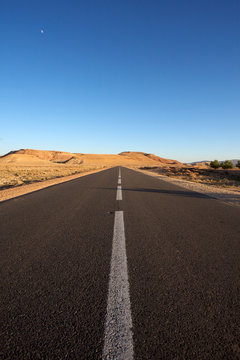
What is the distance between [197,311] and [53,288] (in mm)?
1480

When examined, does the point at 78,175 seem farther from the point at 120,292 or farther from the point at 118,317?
the point at 118,317

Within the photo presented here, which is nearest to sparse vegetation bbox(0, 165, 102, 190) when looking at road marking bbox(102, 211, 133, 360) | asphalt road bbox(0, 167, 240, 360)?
asphalt road bbox(0, 167, 240, 360)

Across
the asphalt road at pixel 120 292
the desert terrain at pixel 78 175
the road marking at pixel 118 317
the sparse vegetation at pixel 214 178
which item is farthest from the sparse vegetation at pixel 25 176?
the sparse vegetation at pixel 214 178

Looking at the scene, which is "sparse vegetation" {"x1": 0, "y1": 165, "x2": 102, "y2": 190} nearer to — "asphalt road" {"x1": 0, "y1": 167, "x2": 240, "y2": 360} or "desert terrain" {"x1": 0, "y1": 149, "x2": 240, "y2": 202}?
"desert terrain" {"x1": 0, "y1": 149, "x2": 240, "y2": 202}

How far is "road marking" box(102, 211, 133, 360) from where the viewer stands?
1.37 meters

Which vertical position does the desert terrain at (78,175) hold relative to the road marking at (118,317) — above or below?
below

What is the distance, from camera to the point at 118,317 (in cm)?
168

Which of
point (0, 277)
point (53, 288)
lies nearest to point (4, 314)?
point (53, 288)

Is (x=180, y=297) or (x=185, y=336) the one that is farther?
(x=180, y=297)

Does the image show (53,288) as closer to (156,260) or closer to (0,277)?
(0,277)

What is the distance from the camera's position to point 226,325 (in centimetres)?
162

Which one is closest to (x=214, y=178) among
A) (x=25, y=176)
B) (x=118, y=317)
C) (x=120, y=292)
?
(x=25, y=176)

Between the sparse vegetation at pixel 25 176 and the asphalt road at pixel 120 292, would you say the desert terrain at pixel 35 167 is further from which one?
the asphalt road at pixel 120 292

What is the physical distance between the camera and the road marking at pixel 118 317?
53.9 inches
